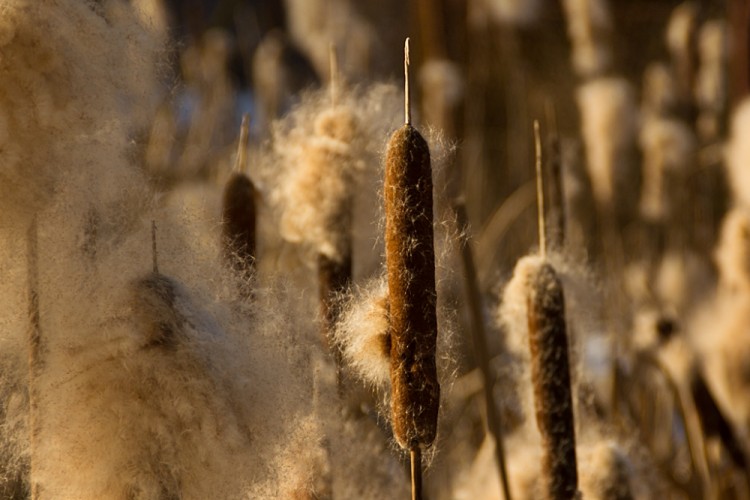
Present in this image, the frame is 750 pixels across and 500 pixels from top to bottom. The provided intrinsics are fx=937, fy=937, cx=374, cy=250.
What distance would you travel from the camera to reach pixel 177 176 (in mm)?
1885

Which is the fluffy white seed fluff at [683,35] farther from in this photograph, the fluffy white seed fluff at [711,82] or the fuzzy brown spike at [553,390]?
the fuzzy brown spike at [553,390]

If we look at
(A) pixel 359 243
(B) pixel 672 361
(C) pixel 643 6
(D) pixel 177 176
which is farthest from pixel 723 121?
(C) pixel 643 6

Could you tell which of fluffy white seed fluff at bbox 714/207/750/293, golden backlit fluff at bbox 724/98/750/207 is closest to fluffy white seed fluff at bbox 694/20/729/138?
golden backlit fluff at bbox 724/98/750/207

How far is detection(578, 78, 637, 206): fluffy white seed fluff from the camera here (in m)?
2.36

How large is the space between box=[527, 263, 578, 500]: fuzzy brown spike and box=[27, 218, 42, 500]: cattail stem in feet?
1.75

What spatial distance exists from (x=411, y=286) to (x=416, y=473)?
0.52 feet

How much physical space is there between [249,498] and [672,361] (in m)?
1.27

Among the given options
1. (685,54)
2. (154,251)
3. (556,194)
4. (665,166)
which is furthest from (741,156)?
(154,251)

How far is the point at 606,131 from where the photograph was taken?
2512 mm

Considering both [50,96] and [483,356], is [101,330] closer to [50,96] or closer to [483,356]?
[50,96]

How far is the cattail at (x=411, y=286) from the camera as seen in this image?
0.78 meters

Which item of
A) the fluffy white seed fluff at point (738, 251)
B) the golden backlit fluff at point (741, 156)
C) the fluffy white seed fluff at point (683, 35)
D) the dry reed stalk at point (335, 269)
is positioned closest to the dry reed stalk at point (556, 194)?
the dry reed stalk at point (335, 269)

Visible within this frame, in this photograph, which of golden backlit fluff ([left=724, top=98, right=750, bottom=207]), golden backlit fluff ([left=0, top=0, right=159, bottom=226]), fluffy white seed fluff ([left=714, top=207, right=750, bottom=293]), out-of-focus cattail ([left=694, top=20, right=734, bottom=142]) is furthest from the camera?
out-of-focus cattail ([left=694, top=20, right=734, bottom=142])

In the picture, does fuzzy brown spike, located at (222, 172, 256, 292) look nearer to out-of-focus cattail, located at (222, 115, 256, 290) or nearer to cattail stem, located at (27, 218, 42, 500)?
out-of-focus cattail, located at (222, 115, 256, 290)
